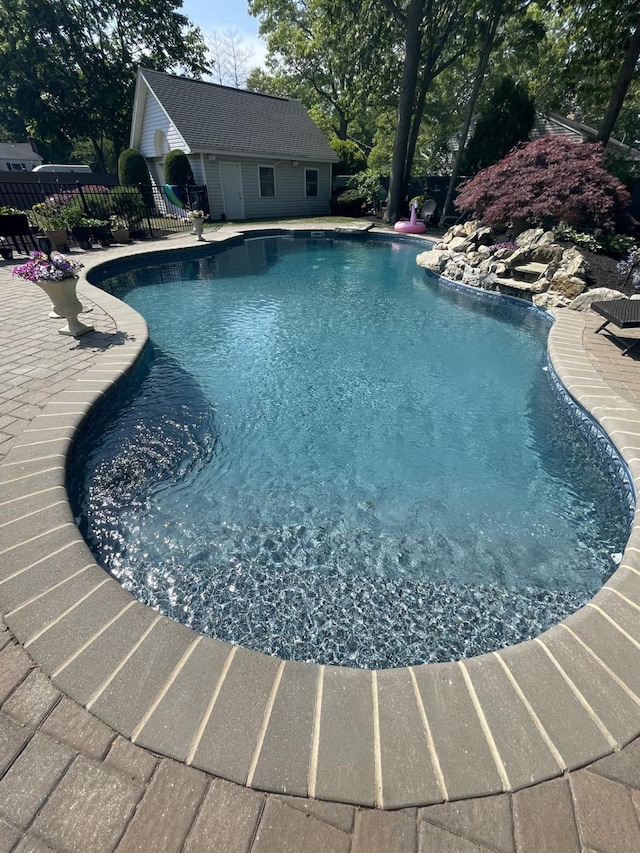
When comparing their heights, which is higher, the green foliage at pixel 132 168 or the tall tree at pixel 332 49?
the tall tree at pixel 332 49

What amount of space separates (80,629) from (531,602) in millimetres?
2807

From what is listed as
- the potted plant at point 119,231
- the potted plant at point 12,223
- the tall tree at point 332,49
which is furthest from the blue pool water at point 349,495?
the tall tree at point 332,49

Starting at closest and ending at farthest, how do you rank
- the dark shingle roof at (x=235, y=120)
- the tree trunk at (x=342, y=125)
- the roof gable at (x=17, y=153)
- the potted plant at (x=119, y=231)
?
the potted plant at (x=119, y=231) < the dark shingle roof at (x=235, y=120) < the tree trunk at (x=342, y=125) < the roof gable at (x=17, y=153)

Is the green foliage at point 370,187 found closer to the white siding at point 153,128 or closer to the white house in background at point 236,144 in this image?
the white house in background at point 236,144

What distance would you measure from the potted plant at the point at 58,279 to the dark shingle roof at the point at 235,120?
14.3m

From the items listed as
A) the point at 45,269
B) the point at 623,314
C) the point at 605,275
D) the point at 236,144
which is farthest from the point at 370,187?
the point at 45,269

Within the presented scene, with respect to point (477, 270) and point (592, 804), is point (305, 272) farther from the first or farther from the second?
point (592, 804)

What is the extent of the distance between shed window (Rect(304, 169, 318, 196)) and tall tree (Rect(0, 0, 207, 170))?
54.8 feet

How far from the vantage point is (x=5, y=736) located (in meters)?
1.58

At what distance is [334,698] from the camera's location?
5.74 feet

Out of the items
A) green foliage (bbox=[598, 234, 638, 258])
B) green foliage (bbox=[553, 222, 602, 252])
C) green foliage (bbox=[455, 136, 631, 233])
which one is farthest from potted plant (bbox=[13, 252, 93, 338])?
green foliage (bbox=[598, 234, 638, 258])

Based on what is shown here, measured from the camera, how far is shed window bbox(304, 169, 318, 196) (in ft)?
67.7

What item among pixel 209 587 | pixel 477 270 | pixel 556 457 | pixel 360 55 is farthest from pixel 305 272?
pixel 360 55

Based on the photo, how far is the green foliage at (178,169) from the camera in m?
16.5
